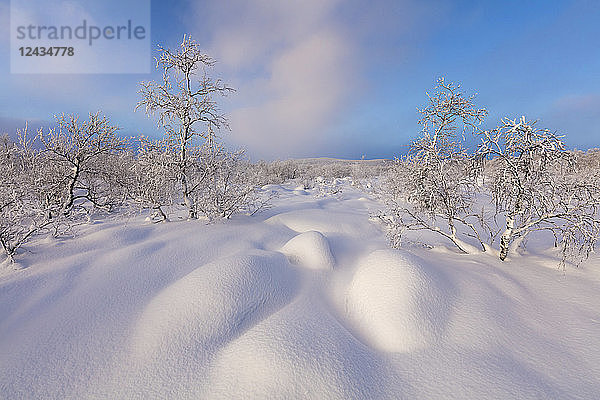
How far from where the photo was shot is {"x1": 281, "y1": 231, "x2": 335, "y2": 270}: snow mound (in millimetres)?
4348

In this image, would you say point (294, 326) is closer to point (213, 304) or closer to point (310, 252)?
point (213, 304)

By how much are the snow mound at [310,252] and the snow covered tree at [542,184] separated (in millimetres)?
3032

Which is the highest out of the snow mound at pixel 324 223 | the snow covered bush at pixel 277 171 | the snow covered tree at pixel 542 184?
the snow covered bush at pixel 277 171

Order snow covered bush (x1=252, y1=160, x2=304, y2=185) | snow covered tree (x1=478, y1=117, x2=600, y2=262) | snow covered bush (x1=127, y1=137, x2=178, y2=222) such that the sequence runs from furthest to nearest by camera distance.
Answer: snow covered bush (x1=252, y1=160, x2=304, y2=185) < snow covered bush (x1=127, y1=137, x2=178, y2=222) < snow covered tree (x1=478, y1=117, x2=600, y2=262)

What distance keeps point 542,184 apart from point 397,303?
3.12m

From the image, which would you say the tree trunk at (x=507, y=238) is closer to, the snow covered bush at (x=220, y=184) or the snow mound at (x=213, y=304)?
the snow mound at (x=213, y=304)

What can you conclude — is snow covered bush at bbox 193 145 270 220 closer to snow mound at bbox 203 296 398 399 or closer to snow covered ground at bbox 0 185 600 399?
snow covered ground at bbox 0 185 600 399

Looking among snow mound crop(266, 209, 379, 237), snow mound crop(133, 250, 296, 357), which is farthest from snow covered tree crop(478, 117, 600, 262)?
snow mound crop(133, 250, 296, 357)

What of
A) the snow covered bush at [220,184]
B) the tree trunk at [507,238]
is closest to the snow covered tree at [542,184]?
the tree trunk at [507,238]

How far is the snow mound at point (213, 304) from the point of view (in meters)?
2.65

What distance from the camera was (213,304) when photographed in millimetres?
2965

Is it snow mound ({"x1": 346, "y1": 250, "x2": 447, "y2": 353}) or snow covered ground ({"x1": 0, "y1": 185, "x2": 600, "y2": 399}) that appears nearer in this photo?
snow covered ground ({"x1": 0, "y1": 185, "x2": 600, "y2": 399})

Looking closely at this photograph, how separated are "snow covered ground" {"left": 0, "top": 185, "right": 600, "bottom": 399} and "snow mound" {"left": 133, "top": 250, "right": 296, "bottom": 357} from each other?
17 mm

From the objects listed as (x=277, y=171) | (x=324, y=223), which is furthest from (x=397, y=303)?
(x=277, y=171)
